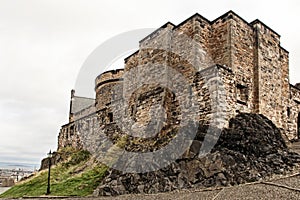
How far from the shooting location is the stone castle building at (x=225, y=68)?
1295 centimetres

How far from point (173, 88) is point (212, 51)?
2.44 m

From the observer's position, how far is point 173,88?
50.0 ft

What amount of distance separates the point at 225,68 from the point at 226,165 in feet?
14.0

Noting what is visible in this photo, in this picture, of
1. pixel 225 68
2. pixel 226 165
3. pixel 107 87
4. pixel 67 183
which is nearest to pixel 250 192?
pixel 226 165

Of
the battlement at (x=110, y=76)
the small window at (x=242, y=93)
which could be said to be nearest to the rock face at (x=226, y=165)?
the small window at (x=242, y=93)

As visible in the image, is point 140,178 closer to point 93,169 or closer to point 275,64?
point 93,169

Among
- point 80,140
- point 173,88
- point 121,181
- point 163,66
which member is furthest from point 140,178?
point 80,140

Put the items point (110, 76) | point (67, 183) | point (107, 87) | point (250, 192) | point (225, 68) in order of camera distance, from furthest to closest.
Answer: point (110, 76)
point (107, 87)
point (67, 183)
point (225, 68)
point (250, 192)

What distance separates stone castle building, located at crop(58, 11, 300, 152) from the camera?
1295cm

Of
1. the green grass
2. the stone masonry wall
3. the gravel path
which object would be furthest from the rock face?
the stone masonry wall

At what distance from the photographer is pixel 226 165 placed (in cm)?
1012

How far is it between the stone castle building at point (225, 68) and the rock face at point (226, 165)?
1.03m

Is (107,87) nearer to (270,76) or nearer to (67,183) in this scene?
(67,183)

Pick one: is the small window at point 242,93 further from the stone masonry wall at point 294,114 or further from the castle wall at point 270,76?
the stone masonry wall at point 294,114
